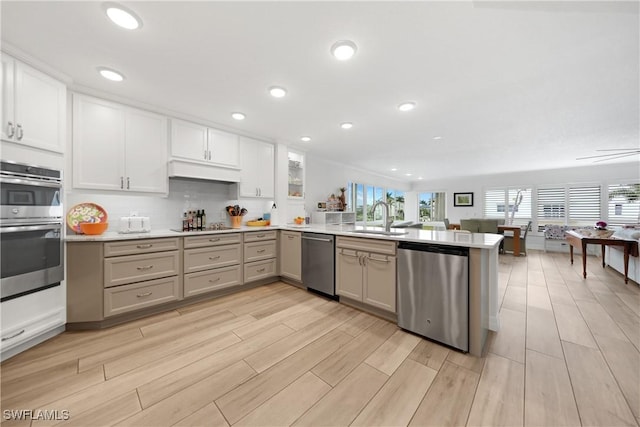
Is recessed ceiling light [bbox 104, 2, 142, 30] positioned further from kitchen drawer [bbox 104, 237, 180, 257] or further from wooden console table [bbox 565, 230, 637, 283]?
wooden console table [bbox 565, 230, 637, 283]

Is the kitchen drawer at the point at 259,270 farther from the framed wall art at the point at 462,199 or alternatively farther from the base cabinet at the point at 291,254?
the framed wall art at the point at 462,199

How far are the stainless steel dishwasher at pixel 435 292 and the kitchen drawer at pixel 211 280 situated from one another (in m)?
2.08

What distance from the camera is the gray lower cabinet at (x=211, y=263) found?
2.73 metres

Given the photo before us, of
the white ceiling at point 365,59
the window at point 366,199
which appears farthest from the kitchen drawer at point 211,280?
the window at point 366,199

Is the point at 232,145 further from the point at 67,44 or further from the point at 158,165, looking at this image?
the point at 67,44

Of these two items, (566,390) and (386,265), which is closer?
(566,390)

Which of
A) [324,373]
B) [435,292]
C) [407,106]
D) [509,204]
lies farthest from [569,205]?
[324,373]

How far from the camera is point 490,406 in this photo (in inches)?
52.2

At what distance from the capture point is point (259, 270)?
3369mm

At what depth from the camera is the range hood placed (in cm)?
286

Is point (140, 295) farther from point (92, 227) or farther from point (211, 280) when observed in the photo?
point (92, 227)

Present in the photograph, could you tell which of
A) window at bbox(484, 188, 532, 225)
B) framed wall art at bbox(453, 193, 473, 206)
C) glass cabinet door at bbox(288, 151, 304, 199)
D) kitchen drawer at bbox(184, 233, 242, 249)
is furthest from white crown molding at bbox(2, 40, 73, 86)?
window at bbox(484, 188, 532, 225)

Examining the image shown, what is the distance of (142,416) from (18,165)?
204 cm

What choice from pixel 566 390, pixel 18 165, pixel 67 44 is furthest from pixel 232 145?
pixel 566 390
